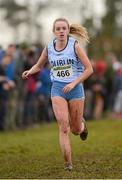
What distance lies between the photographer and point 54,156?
12797 millimetres

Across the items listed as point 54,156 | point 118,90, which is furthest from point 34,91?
point 54,156

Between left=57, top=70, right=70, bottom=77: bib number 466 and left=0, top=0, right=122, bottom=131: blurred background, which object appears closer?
left=57, top=70, right=70, bottom=77: bib number 466

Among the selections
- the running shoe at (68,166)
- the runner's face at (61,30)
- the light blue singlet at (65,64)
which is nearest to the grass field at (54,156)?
the running shoe at (68,166)

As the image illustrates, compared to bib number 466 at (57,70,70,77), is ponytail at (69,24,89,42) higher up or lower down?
higher up

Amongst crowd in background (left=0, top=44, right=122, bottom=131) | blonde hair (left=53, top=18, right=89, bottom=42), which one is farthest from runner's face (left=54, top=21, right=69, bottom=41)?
crowd in background (left=0, top=44, right=122, bottom=131)

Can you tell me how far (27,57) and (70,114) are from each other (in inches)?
361

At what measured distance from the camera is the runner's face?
34.9 ft

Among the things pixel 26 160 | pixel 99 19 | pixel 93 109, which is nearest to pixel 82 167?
pixel 26 160

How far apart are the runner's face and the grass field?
2.09 metres

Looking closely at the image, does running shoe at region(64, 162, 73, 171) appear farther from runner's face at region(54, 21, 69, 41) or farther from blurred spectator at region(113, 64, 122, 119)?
blurred spectator at region(113, 64, 122, 119)

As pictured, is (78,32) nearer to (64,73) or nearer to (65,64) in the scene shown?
(65,64)

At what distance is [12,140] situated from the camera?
16.6 m

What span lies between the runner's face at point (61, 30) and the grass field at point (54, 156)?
2.09 meters

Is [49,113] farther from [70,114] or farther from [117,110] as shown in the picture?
[70,114]
